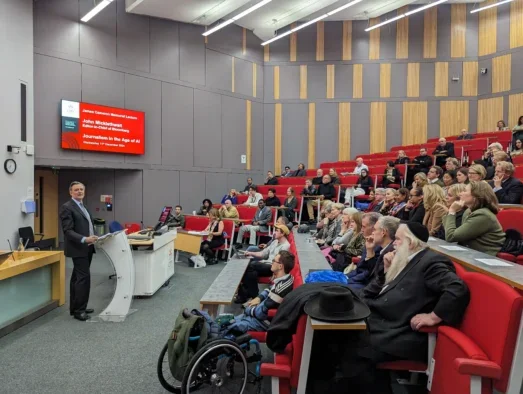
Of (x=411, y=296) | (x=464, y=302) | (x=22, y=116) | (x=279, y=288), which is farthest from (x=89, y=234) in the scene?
(x=22, y=116)

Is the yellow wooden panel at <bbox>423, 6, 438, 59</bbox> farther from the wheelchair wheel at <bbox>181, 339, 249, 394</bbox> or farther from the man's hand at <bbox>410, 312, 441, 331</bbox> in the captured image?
the wheelchair wheel at <bbox>181, 339, 249, 394</bbox>

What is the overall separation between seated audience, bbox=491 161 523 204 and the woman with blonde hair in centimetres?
77

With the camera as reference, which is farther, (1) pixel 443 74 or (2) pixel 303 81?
(2) pixel 303 81

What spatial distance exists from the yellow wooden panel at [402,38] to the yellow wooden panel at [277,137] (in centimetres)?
403

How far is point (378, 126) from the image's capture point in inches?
467

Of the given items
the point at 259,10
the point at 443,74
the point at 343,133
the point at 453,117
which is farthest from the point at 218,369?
the point at 443,74

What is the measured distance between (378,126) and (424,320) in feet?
35.3

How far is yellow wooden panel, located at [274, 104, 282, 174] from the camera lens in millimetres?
11875

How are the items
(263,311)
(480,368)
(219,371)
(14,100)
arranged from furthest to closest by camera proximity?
(14,100) < (263,311) < (219,371) < (480,368)

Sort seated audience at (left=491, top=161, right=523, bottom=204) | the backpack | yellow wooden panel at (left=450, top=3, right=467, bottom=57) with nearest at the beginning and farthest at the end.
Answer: the backpack → seated audience at (left=491, top=161, right=523, bottom=204) → yellow wooden panel at (left=450, top=3, right=467, bottom=57)

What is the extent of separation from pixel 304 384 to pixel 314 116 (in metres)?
10.8

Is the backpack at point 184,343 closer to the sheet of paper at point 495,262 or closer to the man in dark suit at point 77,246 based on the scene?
the sheet of paper at point 495,262

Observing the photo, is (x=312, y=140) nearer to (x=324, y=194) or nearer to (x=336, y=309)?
(x=324, y=194)

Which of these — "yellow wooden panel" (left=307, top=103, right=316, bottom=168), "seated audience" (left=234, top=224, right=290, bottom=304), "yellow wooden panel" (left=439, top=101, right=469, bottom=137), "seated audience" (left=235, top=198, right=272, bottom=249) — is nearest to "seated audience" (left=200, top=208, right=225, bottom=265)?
"seated audience" (left=235, top=198, right=272, bottom=249)
